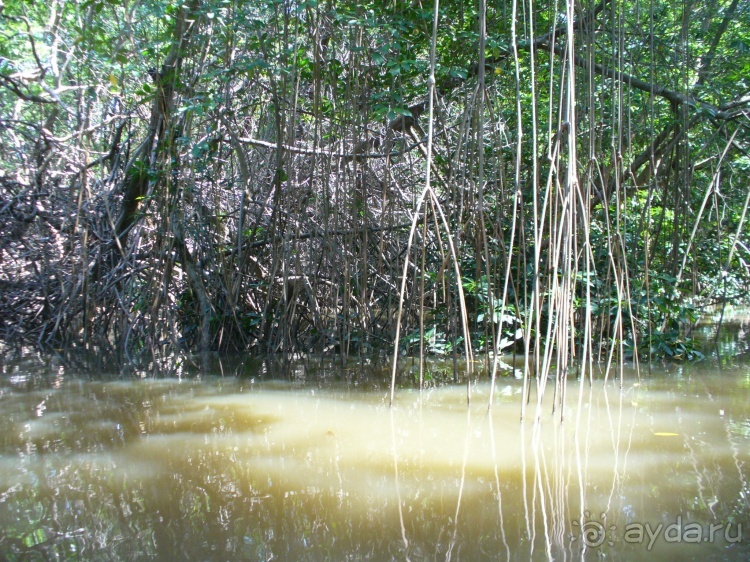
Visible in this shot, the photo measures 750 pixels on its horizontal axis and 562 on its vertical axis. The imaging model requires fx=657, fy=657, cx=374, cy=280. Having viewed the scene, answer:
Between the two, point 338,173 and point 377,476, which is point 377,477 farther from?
point 338,173

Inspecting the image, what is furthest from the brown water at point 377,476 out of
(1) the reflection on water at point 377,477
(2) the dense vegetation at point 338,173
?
(2) the dense vegetation at point 338,173

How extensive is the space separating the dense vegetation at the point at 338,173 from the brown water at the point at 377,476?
86cm

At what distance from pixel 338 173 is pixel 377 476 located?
6.76 ft

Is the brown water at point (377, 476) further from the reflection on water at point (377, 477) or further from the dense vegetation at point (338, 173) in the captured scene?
the dense vegetation at point (338, 173)

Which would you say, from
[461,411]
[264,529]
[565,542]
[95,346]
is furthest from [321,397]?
[95,346]

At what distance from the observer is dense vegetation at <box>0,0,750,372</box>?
3.52 m

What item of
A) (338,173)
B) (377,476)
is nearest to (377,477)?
(377,476)

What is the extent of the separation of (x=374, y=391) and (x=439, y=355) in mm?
1148

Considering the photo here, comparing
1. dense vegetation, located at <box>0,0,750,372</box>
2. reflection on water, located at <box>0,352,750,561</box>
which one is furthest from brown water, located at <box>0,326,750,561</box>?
dense vegetation, located at <box>0,0,750,372</box>

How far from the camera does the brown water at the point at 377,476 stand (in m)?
1.44

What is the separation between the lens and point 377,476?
1.86 m

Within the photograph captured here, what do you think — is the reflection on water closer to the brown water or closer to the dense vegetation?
the brown water

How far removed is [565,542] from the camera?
4.65 ft

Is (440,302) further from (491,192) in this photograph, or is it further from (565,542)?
(565,542)
